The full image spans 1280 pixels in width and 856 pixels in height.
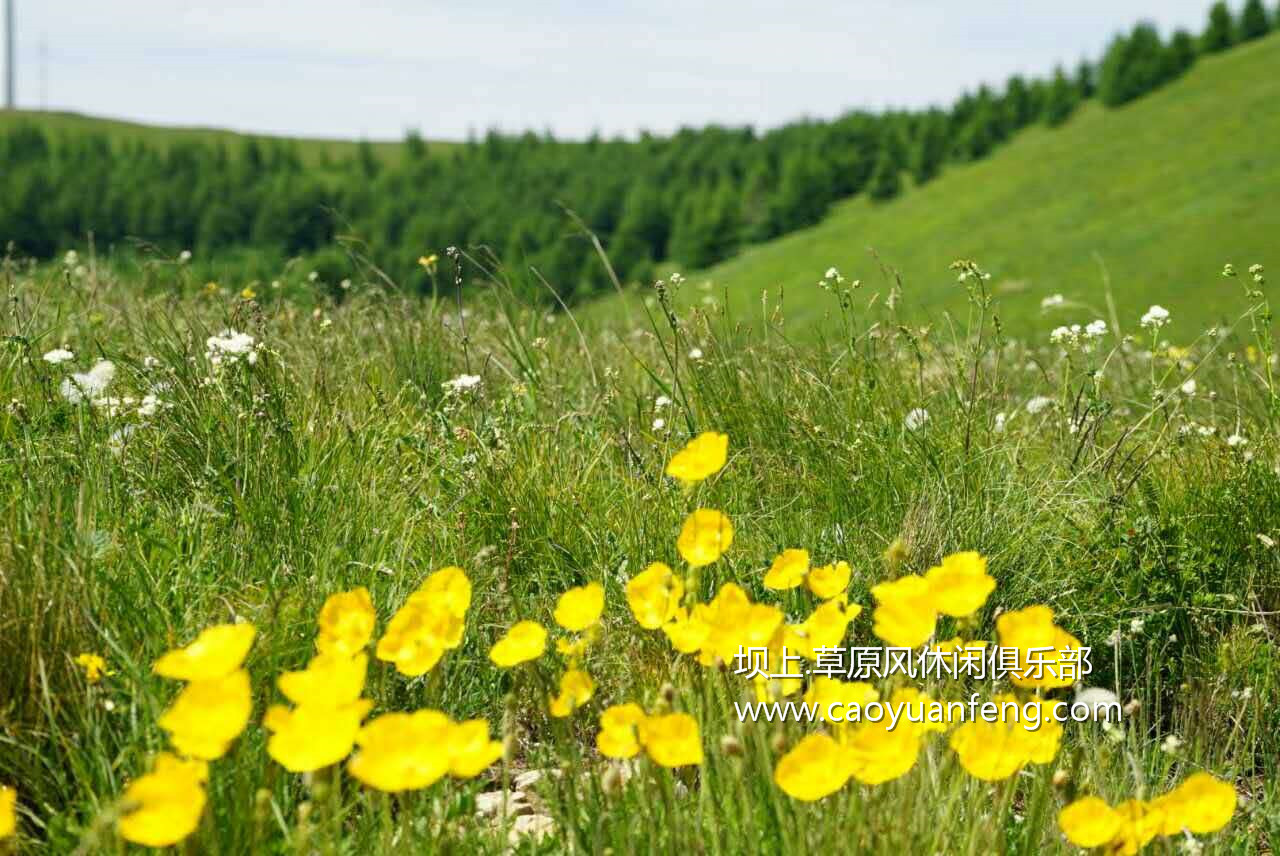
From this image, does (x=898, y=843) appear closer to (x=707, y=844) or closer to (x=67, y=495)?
(x=707, y=844)

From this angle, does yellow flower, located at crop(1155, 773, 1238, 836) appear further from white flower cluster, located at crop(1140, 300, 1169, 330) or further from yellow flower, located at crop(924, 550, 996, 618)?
white flower cluster, located at crop(1140, 300, 1169, 330)

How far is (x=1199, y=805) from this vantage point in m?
1.42

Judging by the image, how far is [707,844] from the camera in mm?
1695

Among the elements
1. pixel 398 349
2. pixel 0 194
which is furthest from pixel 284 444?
pixel 0 194

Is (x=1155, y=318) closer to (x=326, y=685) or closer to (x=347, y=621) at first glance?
(x=347, y=621)

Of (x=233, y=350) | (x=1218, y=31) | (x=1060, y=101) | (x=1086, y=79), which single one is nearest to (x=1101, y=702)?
(x=233, y=350)

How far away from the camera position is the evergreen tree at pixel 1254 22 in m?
74.1

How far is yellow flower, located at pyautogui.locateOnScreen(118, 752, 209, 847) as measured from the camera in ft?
3.82

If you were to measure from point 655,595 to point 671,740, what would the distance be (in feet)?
1.35

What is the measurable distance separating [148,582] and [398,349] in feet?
7.21

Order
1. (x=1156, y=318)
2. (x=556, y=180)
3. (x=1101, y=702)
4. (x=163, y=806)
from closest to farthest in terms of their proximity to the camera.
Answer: (x=163, y=806)
(x=1101, y=702)
(x=1156, y=318)
(x=556, y=180)

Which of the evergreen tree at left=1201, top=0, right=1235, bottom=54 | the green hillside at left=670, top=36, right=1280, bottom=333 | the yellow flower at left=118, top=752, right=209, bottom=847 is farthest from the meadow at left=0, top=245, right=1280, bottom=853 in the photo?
the evergreen tree at left=1201, top=0, right=1235, bottom=54

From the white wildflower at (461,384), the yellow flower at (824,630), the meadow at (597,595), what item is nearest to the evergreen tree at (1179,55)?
the meadow at (597,595)

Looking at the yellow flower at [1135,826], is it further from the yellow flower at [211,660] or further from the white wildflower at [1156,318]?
the white wildflower at [1156,318]
